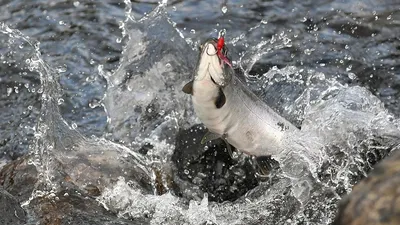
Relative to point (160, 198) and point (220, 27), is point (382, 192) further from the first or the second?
point (220, 27)

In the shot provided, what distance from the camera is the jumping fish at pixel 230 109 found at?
4148 millimetres

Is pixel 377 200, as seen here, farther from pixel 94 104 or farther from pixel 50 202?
pixel 94 104

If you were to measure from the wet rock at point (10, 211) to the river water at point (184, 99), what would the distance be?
13.9 inches

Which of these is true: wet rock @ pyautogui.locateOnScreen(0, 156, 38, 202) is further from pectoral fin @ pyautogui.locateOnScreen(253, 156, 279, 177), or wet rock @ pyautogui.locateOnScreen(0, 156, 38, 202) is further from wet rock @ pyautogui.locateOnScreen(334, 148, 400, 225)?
wet rock @ pyautogui.locateOnScreen(334, 148, 400, 225)

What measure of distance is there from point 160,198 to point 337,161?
1146 millimetres

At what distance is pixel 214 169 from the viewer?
17.0 feet

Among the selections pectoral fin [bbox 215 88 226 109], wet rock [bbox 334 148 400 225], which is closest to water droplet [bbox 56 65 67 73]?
pectoral fin [bbox 215 88 226 109]

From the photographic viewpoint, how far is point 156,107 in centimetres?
573

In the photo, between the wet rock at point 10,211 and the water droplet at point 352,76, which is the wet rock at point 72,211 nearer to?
the wet rock at point 10,211

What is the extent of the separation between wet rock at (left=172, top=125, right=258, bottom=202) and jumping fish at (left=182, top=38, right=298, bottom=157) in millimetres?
305

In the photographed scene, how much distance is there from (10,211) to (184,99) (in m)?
2.00

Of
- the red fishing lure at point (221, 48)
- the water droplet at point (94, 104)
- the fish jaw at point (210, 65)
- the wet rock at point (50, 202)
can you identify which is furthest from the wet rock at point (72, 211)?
the water droplet at point (94, 104)

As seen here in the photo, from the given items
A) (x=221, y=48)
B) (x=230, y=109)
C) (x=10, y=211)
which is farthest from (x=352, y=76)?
(x=10, y=211)

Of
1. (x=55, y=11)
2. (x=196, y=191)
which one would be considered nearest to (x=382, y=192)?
(x=196, y=191)
